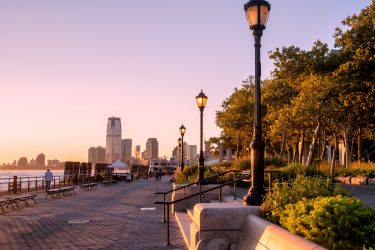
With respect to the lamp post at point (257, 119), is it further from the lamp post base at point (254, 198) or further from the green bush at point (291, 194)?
the green bush at point (291, 194)

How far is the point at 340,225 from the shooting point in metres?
5.00

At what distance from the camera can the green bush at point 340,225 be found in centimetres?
492

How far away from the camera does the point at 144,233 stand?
11.5m

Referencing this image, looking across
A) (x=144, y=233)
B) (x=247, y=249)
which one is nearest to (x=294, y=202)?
(x=247, y=249)

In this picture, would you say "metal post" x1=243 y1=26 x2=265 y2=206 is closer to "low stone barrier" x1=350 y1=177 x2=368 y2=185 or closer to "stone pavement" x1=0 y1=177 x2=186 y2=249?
"stone pavement" x1=0 y1=177 x2=186 y2=249

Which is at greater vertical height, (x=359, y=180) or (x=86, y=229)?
(x=359, y=180)

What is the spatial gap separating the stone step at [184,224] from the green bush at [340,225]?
15.9 ft

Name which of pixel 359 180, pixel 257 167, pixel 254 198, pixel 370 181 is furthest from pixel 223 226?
pixel 359 180

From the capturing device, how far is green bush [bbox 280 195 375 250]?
16.1ft

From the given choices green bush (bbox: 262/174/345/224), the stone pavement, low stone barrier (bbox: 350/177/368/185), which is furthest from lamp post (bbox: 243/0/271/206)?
low stone barrier (bbox: 350/177/368/185)

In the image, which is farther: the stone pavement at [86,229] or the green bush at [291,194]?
the stone pavement at [86,229]

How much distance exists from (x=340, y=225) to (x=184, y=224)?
7595mm

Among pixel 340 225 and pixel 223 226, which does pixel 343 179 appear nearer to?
pixel 223 226

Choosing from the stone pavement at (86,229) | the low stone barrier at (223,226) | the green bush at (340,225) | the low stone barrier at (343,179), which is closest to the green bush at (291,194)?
the low stone barrier at (223,226)
